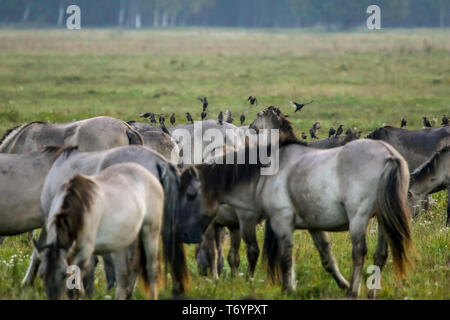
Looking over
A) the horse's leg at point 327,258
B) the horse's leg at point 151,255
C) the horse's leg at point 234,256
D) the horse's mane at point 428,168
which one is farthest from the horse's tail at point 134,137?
the horse's mane at point 428,168

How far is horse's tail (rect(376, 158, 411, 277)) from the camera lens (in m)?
6.95

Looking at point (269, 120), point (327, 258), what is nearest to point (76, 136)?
point (269, 120)

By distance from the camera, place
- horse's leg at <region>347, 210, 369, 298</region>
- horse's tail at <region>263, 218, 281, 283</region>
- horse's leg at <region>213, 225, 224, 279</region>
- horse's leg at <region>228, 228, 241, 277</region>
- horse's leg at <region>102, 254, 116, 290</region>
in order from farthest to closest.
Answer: horse's leg at <region>213, 225, 224, 279</region>, horse's leg at <region>228, 228, 241, 277</region>, horse's tail at <region>263, 218, 281, 283</region>, horse's leg at <region>102, 254, 116, 290</region>, horse's leg at <region>347, 210, 369, 298</region>

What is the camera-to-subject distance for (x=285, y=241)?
297 inches

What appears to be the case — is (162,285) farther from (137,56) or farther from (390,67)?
(137,56)

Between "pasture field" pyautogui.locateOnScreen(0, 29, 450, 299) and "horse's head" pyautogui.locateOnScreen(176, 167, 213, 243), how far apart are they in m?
0.54

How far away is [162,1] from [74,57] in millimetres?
65973

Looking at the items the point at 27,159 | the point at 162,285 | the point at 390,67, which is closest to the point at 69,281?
the point at 162,285

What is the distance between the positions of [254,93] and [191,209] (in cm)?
2045

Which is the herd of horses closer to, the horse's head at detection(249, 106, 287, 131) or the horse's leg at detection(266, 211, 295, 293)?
the horse's leg at detection(266, 211, 295, 293)

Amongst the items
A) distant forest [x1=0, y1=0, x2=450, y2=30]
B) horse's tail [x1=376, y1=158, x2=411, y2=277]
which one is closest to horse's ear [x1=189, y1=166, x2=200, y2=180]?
horse's tail [x1=376, y1=158, x2=411, y2=277]

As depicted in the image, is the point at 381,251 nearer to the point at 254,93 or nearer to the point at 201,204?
the point at 201,204

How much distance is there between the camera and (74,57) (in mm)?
42156

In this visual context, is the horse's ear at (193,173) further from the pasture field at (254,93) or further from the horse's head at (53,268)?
the horse's head at (53,268)
